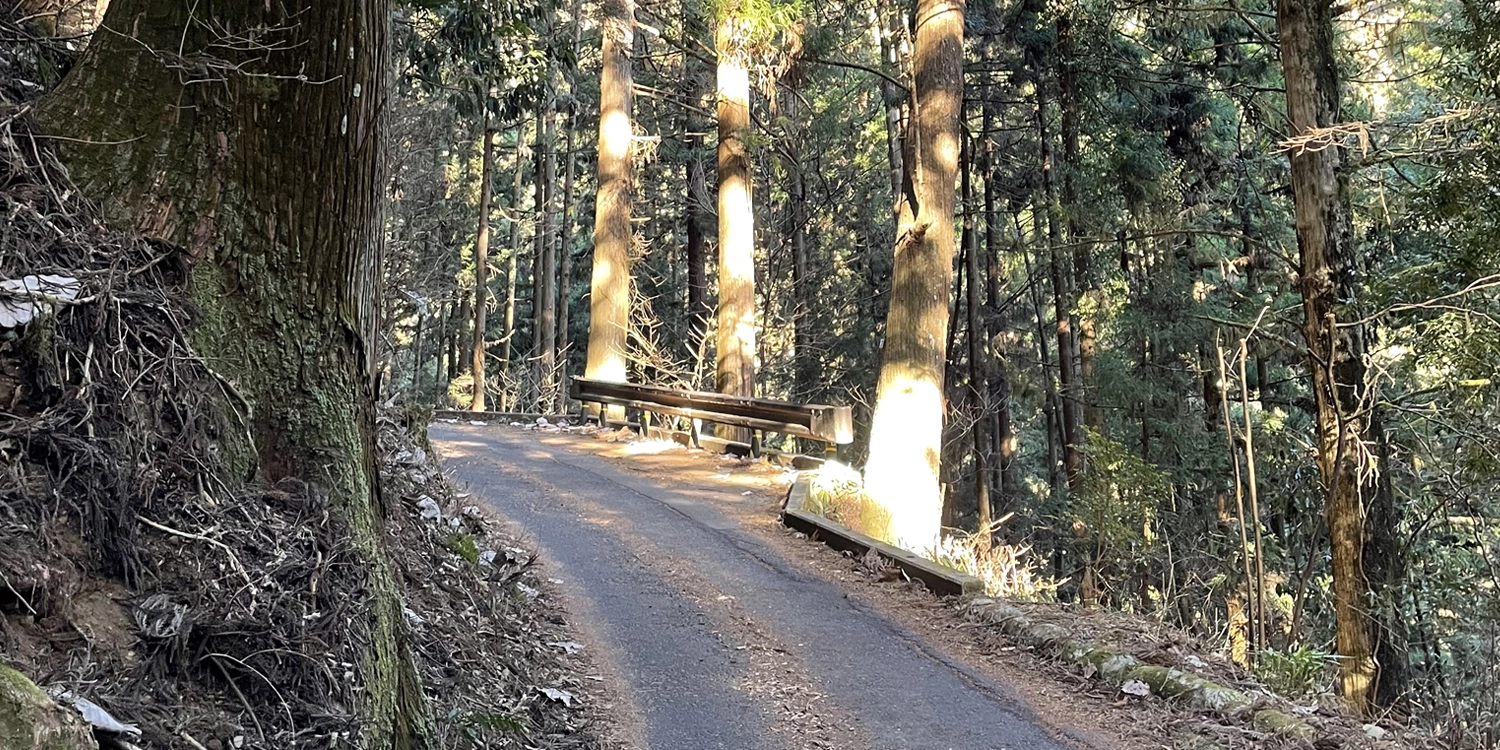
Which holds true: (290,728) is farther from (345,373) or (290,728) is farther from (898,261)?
(898,261)

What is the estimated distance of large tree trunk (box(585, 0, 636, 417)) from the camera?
59.0 feet

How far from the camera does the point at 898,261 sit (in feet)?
37.4

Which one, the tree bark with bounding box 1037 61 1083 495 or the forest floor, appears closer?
the forest floor

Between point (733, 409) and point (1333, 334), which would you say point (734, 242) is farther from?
point (1333, 334)

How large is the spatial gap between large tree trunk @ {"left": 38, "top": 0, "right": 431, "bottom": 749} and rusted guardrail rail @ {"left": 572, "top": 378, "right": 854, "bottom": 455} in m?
8.63

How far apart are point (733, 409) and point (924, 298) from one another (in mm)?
3851

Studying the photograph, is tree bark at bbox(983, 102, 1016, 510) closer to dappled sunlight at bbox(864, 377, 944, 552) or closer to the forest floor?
dappled sunlight at bbox(864, 377, 944, 552)

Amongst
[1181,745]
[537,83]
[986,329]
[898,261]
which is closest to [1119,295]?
[986,329]

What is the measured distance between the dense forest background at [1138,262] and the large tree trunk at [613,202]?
18.6 inches

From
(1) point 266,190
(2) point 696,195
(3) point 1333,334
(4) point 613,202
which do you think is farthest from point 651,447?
(1) point 266,190

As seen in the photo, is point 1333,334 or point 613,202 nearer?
point 1333,334

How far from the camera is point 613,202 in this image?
18203 mm

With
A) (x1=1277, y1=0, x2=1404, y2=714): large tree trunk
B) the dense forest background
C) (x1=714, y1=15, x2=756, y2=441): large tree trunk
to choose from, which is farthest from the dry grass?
(x1=714, y1=15, x2=756, y2=441): large tree trunk

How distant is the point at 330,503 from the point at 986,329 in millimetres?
21172
